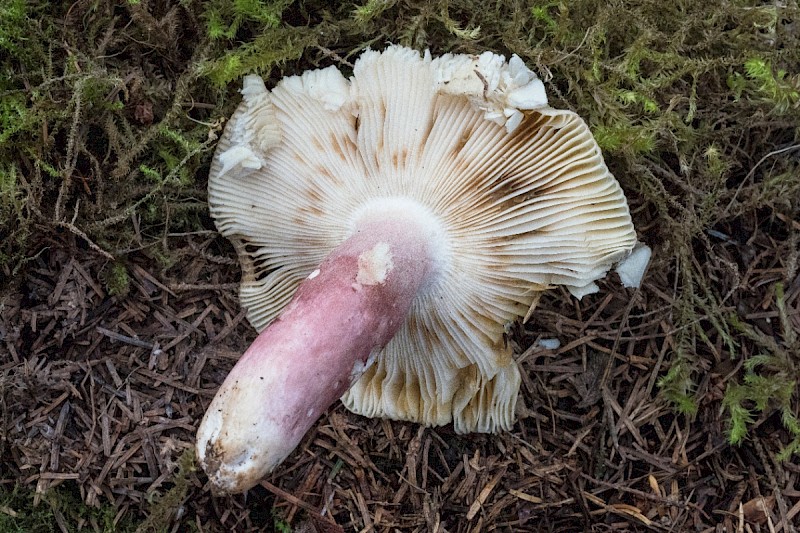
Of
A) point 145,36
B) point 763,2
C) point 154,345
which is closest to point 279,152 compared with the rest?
point 145,36

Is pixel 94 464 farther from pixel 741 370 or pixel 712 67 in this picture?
pixel 712 67

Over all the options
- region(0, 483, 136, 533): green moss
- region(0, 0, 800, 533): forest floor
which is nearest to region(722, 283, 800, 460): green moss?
region(0, 0, 800, 533): forest floor

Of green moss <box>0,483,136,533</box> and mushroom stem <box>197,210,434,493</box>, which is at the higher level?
mushroom stem <box>197,210,434,493</box>

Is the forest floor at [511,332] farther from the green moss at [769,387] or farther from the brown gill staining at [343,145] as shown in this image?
the brown gill staining at [343,145]

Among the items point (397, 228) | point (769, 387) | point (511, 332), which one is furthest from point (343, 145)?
point (769, 387)

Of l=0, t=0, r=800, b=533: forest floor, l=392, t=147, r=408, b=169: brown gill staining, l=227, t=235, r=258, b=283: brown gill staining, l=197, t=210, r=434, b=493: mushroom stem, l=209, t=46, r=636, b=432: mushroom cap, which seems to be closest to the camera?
l=197, t=210, r=434, b=493: mushroom stem

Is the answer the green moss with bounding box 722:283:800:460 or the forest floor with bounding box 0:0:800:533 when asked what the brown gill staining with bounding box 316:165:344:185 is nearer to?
the forest floor with bounding box 0:0:800:533

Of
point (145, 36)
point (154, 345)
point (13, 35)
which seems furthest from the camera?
point (154, 345)
